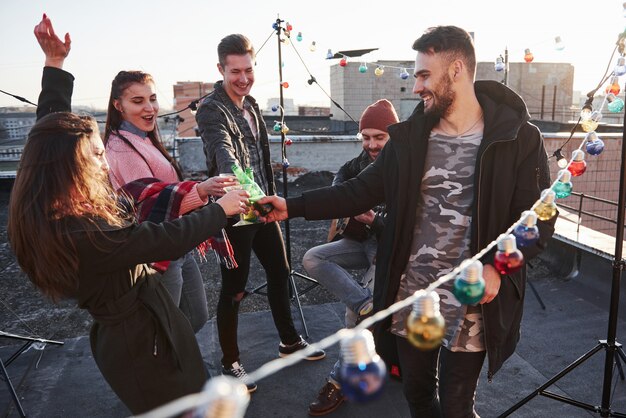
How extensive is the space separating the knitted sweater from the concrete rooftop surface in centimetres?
147

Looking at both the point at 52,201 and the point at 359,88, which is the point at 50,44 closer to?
the point at 52,201

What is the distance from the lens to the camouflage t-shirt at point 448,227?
199 centimetres

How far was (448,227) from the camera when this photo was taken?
2.05 m

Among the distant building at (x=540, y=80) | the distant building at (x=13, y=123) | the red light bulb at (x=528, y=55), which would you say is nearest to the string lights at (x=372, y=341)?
the red light bulb at (x=528, y=55)

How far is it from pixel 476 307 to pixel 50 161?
68.6 inches

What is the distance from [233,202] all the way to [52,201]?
0.74 meters

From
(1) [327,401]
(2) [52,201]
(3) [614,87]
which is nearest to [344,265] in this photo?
(1) [327,401]

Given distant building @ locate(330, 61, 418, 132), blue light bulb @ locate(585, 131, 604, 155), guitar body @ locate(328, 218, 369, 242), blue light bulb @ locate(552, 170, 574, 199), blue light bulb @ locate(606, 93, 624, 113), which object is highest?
distant building @ locate(330, 61, 418, 132)

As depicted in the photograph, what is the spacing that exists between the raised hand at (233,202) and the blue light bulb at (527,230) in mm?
1157

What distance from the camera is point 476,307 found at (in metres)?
2.00

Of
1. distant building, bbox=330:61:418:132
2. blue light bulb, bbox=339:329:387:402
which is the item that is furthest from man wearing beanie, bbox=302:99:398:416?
distant building, bbox=330:61:418:132

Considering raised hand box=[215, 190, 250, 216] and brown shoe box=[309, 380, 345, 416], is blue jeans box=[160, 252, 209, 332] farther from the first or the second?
brown shoe box=[309, 380, 345, 416]

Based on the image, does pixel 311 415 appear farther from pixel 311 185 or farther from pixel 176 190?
pixel 311 185

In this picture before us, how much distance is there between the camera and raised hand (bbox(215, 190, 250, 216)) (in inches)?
81.7
